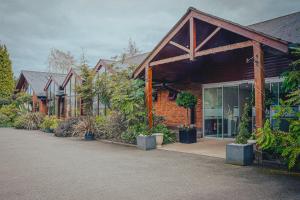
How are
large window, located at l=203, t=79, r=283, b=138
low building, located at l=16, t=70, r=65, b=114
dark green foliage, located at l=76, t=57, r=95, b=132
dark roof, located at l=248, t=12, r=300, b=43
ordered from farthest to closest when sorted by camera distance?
low building, located at l=16, t=70, r=65, b=114, dark green foliage, located at l=76, t=57, r=95, b=132, large window, located at l=203, t=79, r=283, b=138, dark roof, located at l=248, t=12, r=300, b=43

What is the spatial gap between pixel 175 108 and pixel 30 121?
45.1 feet

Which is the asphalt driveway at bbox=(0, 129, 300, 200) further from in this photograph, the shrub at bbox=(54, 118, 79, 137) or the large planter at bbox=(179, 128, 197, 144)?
the shrub at bbox=(54, 118, 79, 137)

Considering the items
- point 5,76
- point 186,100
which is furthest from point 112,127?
point 5,76

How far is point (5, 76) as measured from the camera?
3272 centimetres

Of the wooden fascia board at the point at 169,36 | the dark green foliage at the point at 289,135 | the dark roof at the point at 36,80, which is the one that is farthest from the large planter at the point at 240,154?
the dark roof at the point at 36,80

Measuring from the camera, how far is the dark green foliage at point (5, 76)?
32.3m

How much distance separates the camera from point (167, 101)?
15133 millimetres

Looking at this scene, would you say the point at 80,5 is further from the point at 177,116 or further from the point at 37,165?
the point at 37,165

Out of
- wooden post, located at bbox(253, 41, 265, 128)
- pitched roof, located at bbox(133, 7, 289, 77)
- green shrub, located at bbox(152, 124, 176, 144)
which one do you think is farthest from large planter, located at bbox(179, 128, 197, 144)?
wooden post, located at bbox(253, 41, 265, 128)

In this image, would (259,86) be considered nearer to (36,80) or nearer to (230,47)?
(230,47)

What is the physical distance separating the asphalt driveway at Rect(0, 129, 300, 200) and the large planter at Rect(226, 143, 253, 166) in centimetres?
29

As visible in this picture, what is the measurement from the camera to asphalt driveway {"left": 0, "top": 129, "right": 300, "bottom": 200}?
452cm

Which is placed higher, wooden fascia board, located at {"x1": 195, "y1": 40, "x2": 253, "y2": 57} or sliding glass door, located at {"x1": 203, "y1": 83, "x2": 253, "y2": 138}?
wooden fascia board, located at {"x1": 195, "y1": 40, "x2": 253, "y2": 57}

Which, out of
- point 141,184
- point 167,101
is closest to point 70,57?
point 167,101
